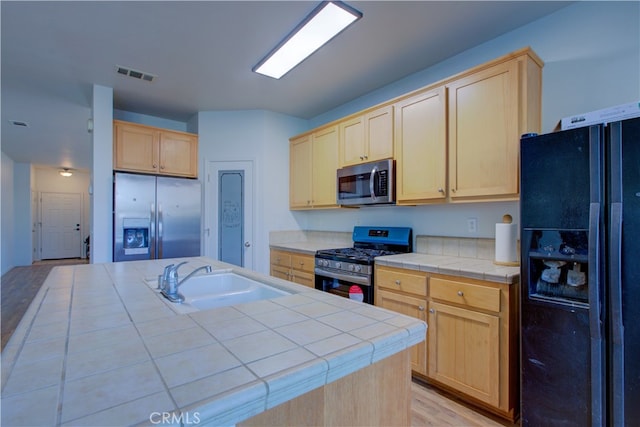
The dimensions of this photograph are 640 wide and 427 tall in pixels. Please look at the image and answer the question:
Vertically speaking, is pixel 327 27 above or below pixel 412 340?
above

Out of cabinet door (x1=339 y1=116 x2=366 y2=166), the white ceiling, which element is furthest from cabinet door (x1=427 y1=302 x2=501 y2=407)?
the white ceiling

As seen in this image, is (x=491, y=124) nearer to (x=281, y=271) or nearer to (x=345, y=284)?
(x=345, y=284)

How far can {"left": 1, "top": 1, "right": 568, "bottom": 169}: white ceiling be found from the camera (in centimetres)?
204

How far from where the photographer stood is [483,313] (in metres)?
1.86

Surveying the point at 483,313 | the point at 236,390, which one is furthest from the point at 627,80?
the point at 236,390

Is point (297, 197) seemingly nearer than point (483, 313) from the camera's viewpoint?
No

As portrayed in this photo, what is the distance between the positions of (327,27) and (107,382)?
2276 millimetres

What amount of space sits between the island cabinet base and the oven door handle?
157cm

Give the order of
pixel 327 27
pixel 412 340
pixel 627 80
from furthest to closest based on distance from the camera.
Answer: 1. pixel 327 27
2. pixel 627 80
3. pixel 412 340

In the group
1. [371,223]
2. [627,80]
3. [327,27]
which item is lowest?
[371,223]

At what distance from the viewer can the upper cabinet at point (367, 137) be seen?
9.22ft

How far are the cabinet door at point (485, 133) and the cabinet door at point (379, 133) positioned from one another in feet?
1.90

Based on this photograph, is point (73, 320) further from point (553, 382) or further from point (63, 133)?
point (63, 133)

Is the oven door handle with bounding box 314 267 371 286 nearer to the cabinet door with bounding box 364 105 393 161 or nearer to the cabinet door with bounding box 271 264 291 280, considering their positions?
the cabinet door with bounding box 271 264 291 280
